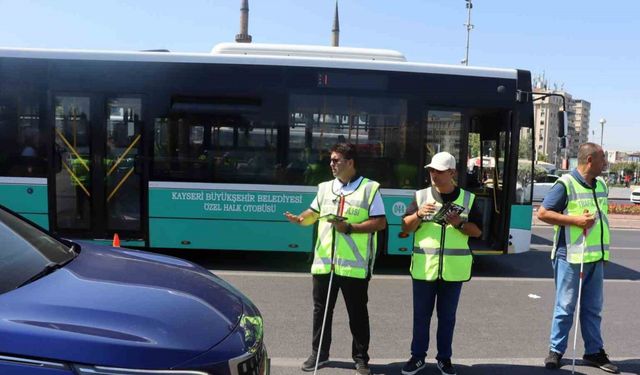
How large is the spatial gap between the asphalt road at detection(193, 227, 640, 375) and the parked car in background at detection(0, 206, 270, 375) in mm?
1763

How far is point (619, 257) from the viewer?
10.4m

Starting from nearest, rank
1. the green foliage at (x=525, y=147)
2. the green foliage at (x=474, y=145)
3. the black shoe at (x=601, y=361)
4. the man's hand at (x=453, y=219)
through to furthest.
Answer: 1. the man's hand at (x=453, y=219)
2. the black shoe at (x=601, y=361)
3. the green foliage at (x=525, y=147)
4. the green foliage at (x=474, y=145)

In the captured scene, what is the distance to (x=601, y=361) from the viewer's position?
442 centimetres

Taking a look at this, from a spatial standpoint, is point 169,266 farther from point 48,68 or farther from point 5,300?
point 48,68

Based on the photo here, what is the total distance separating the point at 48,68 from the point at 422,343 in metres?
6.64

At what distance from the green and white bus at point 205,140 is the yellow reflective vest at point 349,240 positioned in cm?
367

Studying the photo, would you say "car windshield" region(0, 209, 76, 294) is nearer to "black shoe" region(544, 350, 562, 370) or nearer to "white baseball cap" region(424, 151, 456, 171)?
"white baseball cap" region(424, 151, 456, 171)

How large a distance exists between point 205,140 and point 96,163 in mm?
1647

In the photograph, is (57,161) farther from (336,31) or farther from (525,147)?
(336,31)

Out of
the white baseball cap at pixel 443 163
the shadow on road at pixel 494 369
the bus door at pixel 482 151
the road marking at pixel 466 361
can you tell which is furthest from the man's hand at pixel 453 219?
the bus door at pixel 482 151

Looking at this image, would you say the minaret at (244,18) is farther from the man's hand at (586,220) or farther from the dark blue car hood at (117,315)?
the dark blue car hood at (117,315)

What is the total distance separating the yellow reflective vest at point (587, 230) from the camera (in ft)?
14.4

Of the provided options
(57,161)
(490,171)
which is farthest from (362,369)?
(57,161)

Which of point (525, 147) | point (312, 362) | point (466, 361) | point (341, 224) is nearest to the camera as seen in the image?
point (341, 224)
